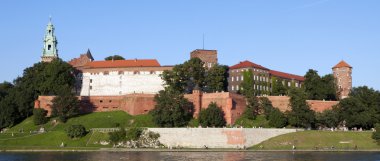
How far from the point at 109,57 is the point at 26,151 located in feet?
173

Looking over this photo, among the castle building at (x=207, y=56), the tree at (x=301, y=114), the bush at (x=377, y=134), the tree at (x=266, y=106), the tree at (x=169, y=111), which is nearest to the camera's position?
the bush at (x=377, y=134)

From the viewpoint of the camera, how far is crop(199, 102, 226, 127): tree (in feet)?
251

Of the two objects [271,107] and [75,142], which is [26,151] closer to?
[75,142]

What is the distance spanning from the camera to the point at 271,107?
82.6 meters

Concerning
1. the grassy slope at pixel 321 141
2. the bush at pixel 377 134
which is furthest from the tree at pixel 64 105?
the bush at pixel 377 134

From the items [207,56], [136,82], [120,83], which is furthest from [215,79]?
[120,83]

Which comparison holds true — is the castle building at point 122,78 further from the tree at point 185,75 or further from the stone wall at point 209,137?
the stone wall at point 209,137

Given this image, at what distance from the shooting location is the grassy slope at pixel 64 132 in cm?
7050

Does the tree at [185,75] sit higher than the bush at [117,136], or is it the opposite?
the tree at [185,75]

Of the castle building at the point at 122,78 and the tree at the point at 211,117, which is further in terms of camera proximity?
the castle building at the point at 122,78

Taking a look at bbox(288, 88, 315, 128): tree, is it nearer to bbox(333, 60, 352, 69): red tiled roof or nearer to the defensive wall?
the defensive wall

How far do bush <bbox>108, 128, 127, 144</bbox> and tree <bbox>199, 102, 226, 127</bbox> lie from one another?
11.7 metres

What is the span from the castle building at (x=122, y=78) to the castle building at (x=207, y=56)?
6099mm

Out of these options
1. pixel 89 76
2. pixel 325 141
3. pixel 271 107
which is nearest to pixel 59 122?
pixel 89 76
